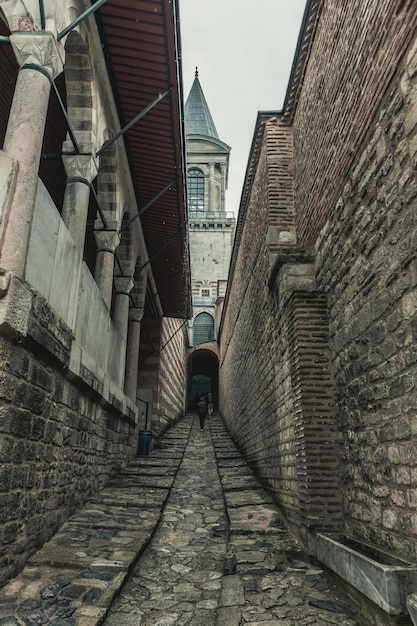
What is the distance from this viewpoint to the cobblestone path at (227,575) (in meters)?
3.05

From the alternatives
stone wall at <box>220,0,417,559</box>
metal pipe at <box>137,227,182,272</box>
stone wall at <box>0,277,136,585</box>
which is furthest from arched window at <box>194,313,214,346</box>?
stone wall at <box>0,277,136,585</box>

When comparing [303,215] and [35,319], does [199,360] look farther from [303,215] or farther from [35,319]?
[35,319]

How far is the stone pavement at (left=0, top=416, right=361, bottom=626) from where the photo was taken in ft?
9.84

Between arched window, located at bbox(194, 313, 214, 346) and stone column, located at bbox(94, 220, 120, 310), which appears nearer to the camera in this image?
stone column, located at bbox(94, 220, 120, 310)

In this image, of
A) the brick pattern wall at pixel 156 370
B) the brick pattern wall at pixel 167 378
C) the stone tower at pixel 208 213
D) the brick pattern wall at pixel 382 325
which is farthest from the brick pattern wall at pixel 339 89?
the stone tower at pixel 208 213

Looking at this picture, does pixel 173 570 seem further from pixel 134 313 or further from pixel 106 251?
pixel 134 313

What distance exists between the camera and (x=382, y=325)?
313cm

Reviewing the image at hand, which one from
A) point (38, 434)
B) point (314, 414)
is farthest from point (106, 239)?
point (314, 414)

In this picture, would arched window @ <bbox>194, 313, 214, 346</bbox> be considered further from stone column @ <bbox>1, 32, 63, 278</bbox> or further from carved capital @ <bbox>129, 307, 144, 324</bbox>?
stone column @ <bbox>1, 32, 63, 278</bbox>

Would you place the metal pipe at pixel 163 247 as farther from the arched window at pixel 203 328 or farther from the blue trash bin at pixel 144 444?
the arched window at pixel 203 328

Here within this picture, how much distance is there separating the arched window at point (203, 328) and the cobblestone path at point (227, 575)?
23.0 m

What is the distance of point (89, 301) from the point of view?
5457mm

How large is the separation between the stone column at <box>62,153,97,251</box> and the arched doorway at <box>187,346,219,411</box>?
20536 millimetres

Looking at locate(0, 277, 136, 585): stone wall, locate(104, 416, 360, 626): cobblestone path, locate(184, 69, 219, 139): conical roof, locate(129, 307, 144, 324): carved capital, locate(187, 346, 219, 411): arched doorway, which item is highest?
locate(184, 69, 219, 139): conical roof
